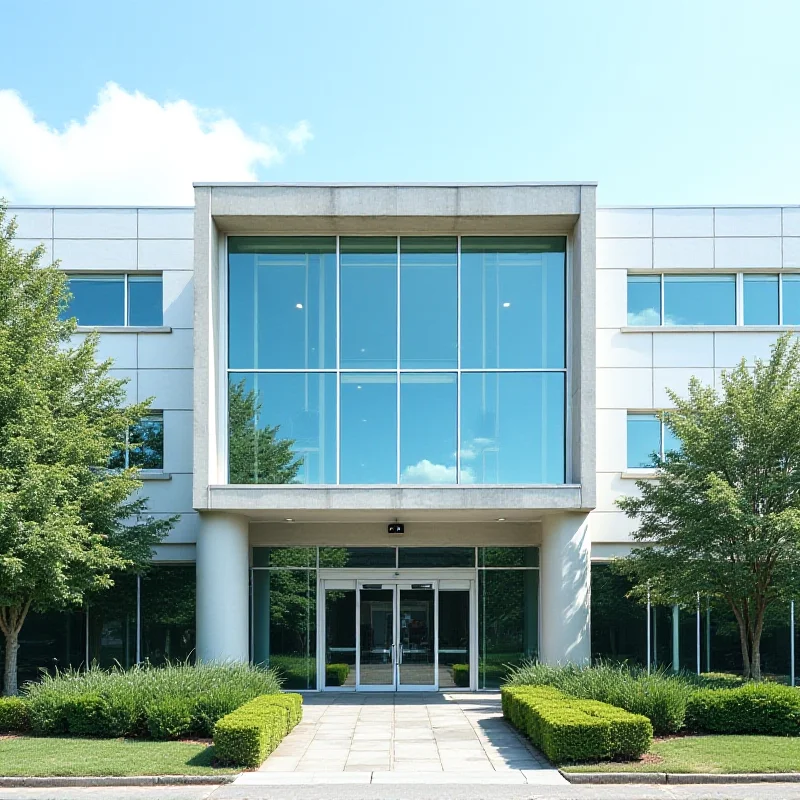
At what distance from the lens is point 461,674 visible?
23.4 m

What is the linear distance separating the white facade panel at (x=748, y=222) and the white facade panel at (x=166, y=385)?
13322 millimetres

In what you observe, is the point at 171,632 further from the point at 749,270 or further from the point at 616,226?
the point at 749,270

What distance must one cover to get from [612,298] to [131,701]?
14.2m

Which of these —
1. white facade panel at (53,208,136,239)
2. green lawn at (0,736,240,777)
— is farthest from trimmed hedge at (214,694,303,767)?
white facade panel at (53,208,136,239)

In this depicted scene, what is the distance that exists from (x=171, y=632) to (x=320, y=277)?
9.08 metres

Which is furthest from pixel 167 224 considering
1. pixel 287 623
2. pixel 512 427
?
pixel 287 623

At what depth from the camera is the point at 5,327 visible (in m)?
18.6

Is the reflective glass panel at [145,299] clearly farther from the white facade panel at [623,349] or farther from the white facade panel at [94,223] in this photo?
the white facade panel at [623,349]

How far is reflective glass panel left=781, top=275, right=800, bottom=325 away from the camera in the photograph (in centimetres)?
2319

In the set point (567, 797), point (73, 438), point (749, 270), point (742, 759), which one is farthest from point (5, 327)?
point (749, 270)

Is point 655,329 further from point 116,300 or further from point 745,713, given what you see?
point 116,300

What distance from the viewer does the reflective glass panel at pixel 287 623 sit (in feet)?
75.7

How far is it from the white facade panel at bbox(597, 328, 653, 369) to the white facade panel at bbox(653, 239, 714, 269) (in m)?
1.84

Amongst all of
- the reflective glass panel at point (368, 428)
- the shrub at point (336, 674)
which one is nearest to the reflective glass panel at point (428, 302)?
the reflective glass panel at point (368, 428)
